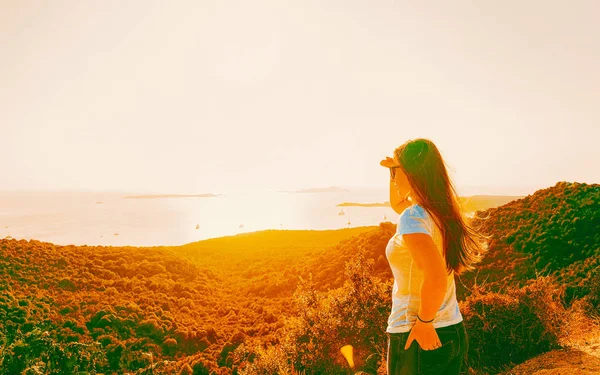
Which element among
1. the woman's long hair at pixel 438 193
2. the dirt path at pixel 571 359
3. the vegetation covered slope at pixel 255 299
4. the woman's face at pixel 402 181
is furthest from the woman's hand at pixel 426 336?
the dirt path at pixel 571 359

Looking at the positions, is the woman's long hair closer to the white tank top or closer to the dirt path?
the white tank top

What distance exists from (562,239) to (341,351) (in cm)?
1365

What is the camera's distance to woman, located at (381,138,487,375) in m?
1.65

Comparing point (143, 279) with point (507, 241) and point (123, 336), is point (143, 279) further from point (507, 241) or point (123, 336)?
point (507, 241)

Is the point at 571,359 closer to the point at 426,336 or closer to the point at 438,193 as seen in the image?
the point at 426,336

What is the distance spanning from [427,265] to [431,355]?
46cm

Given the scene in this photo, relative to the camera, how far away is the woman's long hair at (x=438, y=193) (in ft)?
→ 5.86

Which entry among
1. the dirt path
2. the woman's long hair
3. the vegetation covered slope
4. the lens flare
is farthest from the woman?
the lens flare

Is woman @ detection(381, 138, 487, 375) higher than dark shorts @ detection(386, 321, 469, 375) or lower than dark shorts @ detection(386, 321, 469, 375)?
higher

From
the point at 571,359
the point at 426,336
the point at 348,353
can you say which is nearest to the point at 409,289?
the point at 426,336

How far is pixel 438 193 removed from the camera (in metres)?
1.80

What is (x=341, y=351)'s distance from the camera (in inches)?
319

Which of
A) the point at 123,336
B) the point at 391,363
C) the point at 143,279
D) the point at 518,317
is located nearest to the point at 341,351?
the point at 518,317

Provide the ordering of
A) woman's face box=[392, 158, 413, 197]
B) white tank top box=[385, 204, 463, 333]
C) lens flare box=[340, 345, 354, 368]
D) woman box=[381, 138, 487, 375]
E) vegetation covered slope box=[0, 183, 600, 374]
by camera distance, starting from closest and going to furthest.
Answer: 1. woman box=[381, 138, 487, 375]
2. white tank top box=[385, 204, 463, 333]
3. woman's face box=[392, 158, 413, 197]
4. lens flare box=[340, 345, 354, 368]
5. vegetation covered slope box=[0, 183, 600, 374]
